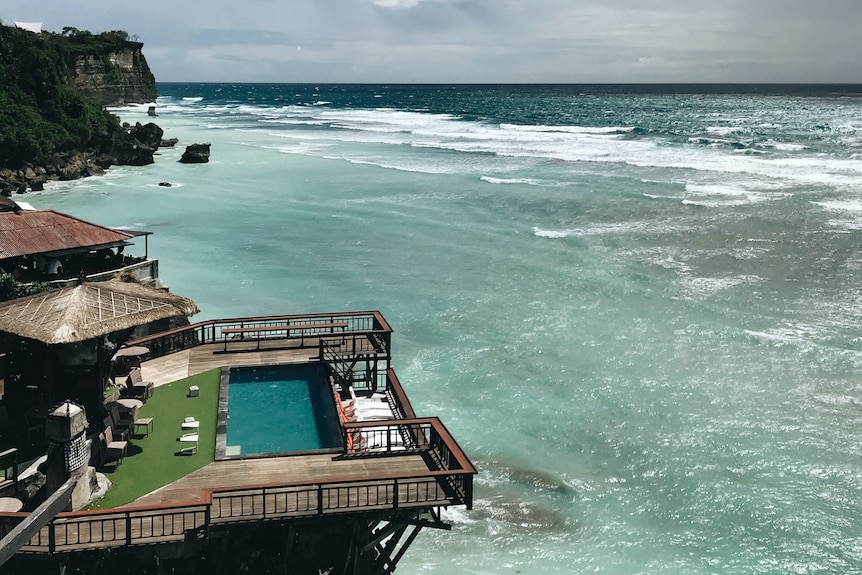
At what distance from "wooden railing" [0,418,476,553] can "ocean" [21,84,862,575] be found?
157 inches

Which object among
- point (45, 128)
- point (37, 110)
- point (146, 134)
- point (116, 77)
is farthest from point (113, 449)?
point (116, 77)

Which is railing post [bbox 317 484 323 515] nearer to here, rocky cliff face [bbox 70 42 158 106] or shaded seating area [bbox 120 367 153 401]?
shaded seating area [bbox 120 367 153 401]

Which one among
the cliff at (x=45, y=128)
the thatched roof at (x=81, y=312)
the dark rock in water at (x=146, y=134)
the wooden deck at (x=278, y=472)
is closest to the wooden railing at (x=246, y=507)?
the wooden deck at (x=278, y=472)

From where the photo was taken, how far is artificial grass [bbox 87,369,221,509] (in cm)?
1192

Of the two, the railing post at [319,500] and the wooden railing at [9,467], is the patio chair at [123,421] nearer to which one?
the wooden railing at [9,467]

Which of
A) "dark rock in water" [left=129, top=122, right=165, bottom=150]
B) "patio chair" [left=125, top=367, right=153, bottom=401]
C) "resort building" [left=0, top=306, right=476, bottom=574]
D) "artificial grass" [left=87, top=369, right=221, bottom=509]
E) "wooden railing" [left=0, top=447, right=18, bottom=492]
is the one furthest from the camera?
"dark rock in water" [left=129, top=122, right=165, bottom=150]

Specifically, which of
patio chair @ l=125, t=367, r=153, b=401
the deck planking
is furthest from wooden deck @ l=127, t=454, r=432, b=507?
the deck planking

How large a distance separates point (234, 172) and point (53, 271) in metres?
45.1

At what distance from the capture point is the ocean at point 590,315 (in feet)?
53.1

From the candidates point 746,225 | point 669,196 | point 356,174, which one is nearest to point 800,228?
point 746,225

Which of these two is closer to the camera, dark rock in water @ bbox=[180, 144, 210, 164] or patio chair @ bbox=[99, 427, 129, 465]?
patio chair @ bbox=[99, 427, 129, 465]

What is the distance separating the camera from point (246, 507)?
11.0m

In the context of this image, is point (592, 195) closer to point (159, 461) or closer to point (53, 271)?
point (53, 271)

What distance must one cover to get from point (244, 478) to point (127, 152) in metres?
61.0
